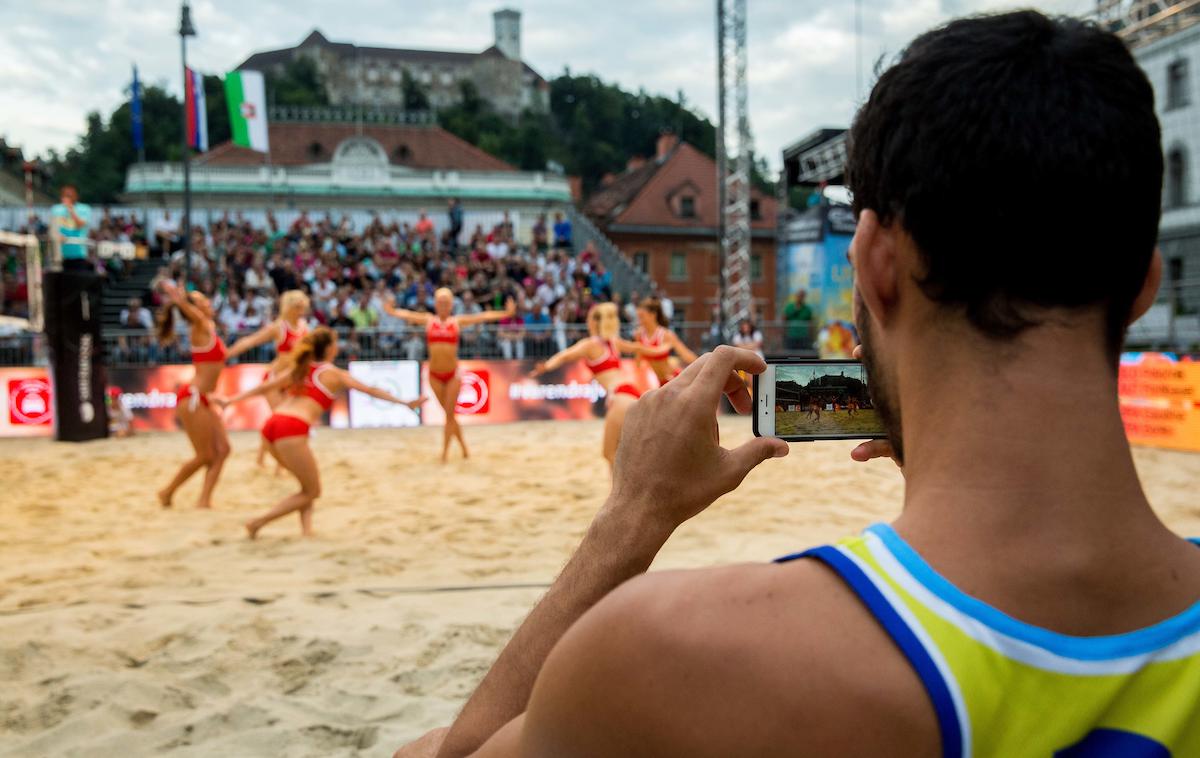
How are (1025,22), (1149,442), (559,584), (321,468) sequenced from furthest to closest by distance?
(1149,442), (321,468), (559,584), (1025,22)

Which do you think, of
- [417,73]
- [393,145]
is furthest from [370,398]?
[417,73]

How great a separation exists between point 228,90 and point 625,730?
26.8 metres

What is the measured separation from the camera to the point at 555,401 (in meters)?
16.5

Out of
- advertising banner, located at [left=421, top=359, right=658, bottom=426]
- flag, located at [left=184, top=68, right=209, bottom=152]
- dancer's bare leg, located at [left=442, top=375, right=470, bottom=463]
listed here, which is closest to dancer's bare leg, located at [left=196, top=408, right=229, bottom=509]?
dancer's bare leg, located at [left=442, top=375, right=470, bottom=463]

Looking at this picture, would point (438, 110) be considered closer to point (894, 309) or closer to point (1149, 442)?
point (1149, 442)

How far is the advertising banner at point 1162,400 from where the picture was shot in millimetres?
11055

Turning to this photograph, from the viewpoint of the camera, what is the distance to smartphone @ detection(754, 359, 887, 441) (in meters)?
1.37

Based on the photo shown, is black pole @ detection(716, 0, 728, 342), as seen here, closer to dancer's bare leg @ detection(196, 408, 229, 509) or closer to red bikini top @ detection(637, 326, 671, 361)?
red bikini top @ detection(637, 326, 671, 361)

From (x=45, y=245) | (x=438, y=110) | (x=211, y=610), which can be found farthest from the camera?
(x=438, y=110)

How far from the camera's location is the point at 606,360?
373 inches

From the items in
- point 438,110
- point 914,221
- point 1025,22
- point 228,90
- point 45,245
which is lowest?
point 914,221

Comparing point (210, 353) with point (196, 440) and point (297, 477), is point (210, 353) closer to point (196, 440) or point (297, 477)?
point (196, 440)

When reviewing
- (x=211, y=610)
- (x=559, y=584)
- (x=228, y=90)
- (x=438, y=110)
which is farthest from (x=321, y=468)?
(x=438, y=110)

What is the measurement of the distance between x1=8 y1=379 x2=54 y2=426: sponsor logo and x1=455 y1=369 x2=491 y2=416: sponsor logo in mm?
6338
